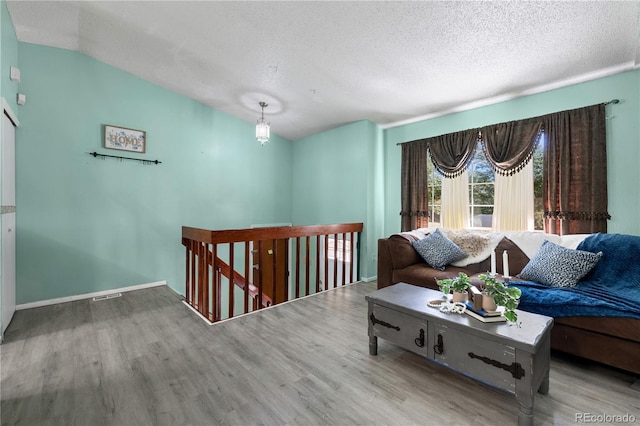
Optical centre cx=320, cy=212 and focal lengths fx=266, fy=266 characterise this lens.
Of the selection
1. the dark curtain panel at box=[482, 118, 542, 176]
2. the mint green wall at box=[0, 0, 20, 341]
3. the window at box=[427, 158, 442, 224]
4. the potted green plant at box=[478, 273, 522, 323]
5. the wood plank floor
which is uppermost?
the mint green wall at box=[0, 0, 20, 341]

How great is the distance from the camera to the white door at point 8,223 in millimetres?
2395

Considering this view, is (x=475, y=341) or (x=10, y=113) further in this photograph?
(x=10, y=113)

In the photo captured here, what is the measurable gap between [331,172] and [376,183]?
0.86 metres

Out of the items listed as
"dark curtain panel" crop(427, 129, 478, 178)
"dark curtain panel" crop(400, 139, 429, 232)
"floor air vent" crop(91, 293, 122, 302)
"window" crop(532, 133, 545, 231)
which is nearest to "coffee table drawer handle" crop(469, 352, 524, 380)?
"window" crop(532, 133, 545, 231)

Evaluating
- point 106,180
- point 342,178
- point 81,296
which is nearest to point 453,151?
point 342,178

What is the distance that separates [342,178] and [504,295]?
321cm

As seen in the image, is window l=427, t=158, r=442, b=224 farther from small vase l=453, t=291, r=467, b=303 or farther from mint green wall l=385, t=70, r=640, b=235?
small vase l=453, t=291, r=467, b=303

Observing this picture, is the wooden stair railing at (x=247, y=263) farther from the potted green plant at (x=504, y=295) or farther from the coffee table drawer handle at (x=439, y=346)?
the potted green plant at (x=504, y=295)

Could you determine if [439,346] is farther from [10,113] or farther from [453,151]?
[10,113]

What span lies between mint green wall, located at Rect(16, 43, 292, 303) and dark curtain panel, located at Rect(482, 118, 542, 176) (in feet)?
12.8

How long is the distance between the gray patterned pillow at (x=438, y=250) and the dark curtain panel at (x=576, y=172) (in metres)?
0.99

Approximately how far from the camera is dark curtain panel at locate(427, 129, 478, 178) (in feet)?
11.4

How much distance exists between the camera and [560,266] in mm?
2295

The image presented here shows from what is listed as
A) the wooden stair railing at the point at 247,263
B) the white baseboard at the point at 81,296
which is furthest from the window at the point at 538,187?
the white baseboard at the point at 81,296
